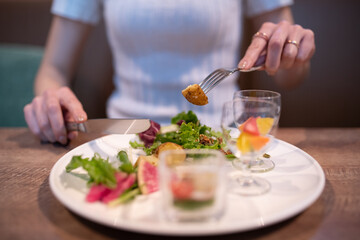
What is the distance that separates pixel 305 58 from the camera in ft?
4.57

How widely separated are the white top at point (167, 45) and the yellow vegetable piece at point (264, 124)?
91 cm

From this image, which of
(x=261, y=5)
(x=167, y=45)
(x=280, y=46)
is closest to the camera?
(x=280, y=46)

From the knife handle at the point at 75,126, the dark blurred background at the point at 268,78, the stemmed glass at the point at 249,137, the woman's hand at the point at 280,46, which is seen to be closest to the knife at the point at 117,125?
the knife handle at the point at 75,126

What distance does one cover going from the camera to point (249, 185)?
91cm

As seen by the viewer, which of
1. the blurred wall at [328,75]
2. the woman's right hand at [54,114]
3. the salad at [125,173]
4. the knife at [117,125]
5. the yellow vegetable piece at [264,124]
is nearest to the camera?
the salad at [125,173]

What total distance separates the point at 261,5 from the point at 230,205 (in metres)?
1.55

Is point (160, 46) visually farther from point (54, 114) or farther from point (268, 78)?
point (268, 78)

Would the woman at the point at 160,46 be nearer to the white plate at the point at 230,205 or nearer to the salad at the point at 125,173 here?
the salad at the point at 125,173

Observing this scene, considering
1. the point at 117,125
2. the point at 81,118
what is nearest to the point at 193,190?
the point at 117,125

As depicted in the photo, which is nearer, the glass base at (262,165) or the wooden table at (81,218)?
the wooden table at (81,218)

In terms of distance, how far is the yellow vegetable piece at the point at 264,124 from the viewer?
954 mm

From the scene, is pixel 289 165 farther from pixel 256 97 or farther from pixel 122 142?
pixel 122 142

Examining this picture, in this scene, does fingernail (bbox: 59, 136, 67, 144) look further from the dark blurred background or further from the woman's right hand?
the dark blurred background

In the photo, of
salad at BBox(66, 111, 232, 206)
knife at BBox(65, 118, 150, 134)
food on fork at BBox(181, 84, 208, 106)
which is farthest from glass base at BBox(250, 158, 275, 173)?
knife at BBox(65, 118, 150, 134)
